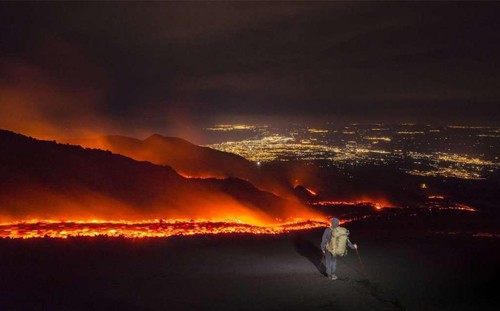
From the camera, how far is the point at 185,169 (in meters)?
59.3

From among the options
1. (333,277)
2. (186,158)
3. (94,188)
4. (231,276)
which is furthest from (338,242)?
(186,158)

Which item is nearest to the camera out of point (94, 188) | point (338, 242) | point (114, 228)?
point (338, 242)

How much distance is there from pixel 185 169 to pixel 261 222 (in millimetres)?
25679

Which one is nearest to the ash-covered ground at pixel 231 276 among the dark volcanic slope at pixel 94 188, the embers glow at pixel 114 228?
the embers glow at pixel 114 228

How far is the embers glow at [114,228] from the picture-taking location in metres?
19.5

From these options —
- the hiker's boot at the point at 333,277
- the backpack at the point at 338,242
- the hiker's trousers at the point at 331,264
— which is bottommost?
the hiker's boot at the point at 333,277

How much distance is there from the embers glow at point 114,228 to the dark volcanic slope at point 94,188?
2.25 meters

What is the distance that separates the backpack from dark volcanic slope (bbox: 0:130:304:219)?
54.6 feet

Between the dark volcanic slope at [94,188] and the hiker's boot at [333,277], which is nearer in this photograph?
the hiker's boot at [333,277]

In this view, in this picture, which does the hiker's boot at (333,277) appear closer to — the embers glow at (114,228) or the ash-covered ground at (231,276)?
the ash-covered ground at (231,276)

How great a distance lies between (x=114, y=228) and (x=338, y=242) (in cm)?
1277

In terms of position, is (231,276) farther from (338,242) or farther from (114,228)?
(114,228)

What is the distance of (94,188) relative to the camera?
2997cm

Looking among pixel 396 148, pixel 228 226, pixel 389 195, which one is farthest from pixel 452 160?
pixel 228 226
